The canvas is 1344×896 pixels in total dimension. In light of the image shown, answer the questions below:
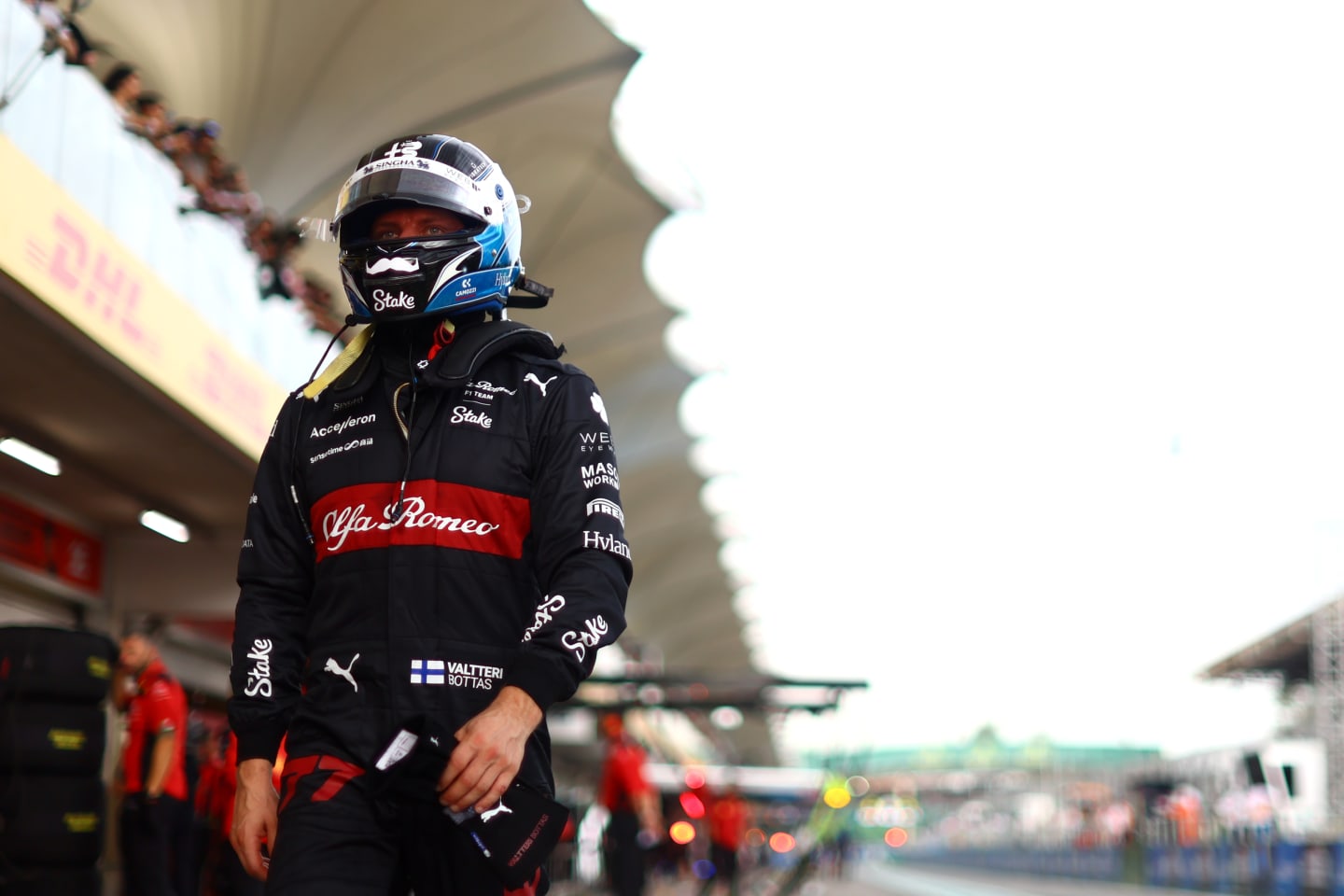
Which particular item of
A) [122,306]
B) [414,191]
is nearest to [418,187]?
[414,191]

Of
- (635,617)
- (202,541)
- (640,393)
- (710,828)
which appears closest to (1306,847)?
(710,828)

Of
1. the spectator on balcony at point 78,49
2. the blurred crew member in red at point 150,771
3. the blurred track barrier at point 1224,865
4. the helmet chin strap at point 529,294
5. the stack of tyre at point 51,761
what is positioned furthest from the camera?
the blurred track barrier at point 1224,865

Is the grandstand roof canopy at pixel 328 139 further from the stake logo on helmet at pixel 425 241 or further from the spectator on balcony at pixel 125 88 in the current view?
the stake logo on helmet at pixel 425 241

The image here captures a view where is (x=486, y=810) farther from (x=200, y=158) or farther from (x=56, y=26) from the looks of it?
(x=200, y=158)

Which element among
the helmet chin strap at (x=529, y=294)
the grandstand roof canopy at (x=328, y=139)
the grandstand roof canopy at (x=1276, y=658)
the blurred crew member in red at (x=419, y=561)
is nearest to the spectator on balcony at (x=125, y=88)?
the grandstand roof canopy at (x=328, y=139)

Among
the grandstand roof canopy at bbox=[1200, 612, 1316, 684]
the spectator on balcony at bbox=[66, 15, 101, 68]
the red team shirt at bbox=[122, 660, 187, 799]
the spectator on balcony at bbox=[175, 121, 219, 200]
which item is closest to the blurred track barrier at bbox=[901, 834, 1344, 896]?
the grandstand roof canopy at bbox=[1200, 612, 1316, 684]

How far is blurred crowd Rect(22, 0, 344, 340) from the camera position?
8875 millimetres

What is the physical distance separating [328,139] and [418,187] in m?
19.2

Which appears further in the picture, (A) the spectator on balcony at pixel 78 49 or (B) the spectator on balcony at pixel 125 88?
(B) the spectator on balcony at pixel 125 88

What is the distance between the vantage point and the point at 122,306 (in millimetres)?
9391

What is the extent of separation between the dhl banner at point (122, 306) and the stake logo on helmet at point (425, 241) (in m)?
4.98

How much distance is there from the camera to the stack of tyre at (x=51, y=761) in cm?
779

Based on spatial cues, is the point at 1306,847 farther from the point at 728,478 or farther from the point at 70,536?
the point at 728,478

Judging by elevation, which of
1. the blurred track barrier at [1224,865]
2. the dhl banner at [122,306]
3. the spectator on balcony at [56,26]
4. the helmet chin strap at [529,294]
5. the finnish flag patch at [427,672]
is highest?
the spectator on balcony at [56,26]
